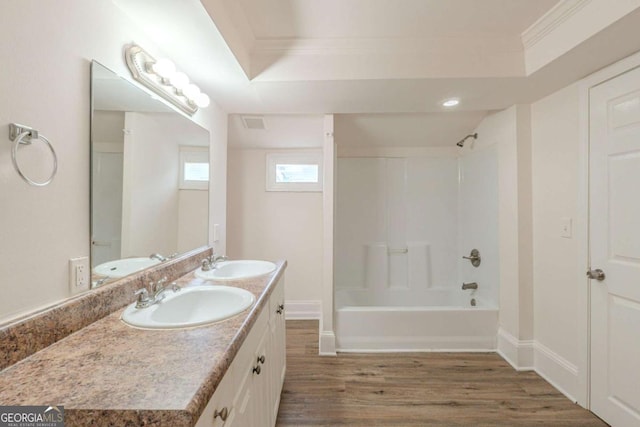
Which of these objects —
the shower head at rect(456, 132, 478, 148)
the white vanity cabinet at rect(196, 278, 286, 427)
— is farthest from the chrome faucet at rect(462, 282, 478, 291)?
the white vanity cabinet at rect(196, 278, 286, 427)

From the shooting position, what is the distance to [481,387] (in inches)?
75.6

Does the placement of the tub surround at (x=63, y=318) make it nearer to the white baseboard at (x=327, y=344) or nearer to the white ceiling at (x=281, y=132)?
the white baseboard at (x=327, y=344)

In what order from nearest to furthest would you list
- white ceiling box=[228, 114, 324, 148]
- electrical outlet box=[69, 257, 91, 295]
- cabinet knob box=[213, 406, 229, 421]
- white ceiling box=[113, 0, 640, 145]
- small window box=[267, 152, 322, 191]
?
cabinet knob box=[213, 406, 229, 421] → electrical outlet box=[69, 257, 91, 295] → white ceiling box=[113, 0, 640, 145] → white ceiling box=[228, 114, 324, 148] → small window box=[267, 152, 322, 191]

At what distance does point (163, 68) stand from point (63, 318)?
118 cm

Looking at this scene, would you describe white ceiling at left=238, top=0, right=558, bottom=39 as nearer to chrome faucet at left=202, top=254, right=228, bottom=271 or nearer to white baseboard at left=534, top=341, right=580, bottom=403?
chrome faucet at left=202, top=254, right=228, bottom=271

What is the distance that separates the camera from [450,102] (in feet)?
7.02

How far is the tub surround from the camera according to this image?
2.32 feet

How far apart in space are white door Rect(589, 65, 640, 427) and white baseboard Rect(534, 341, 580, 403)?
0.12 meters

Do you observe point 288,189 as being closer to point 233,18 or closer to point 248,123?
point 248,123

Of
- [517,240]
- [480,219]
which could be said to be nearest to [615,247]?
[517,240]

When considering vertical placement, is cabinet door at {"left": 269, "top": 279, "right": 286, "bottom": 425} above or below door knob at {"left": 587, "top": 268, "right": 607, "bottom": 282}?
below

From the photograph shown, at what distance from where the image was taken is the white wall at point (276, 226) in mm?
3156

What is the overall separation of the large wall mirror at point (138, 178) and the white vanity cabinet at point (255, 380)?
65 centimetres

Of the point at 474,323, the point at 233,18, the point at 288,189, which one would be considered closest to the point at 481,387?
the point at 474,323
